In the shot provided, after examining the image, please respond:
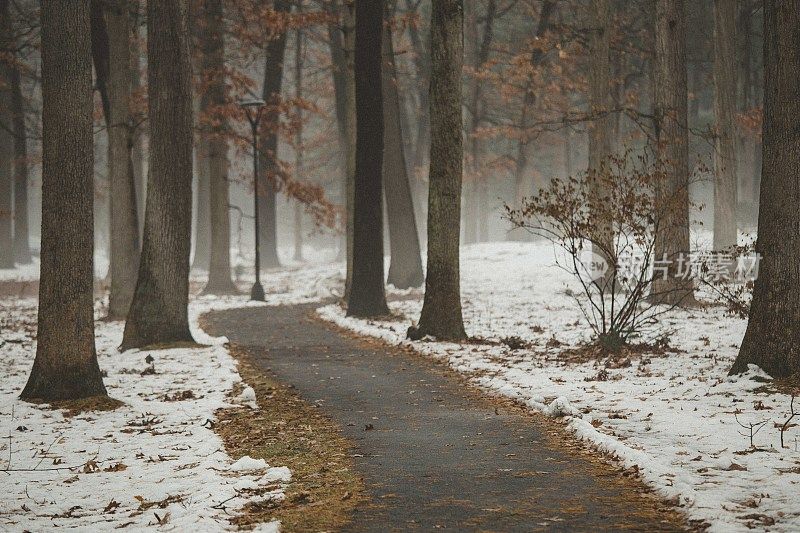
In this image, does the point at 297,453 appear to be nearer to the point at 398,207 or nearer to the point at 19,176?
the point at 398,207

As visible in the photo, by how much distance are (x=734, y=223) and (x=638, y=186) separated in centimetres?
1260

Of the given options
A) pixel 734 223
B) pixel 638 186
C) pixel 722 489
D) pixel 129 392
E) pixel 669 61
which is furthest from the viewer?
pixel 734 223

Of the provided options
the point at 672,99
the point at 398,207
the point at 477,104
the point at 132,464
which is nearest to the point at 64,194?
the point at 132,464

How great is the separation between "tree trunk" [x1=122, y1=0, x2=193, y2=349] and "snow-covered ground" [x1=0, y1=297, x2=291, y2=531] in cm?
249

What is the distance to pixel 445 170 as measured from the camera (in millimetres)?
13227

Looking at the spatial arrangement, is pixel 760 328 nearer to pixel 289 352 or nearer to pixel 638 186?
pixel 638 186

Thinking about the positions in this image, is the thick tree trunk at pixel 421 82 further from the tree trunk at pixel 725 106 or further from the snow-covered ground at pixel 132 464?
the snow-covered ground at pixel 132 464

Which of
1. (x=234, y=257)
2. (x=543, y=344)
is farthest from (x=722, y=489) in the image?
(x=234, y=257)

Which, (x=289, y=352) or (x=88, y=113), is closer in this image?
(x=88, y=113)

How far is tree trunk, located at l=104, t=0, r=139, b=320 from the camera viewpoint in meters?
17.3

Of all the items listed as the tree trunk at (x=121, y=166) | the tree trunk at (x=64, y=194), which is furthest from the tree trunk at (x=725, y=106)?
the tree trunk at (x=64, y=194)

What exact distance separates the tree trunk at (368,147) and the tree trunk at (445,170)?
11.4 feet

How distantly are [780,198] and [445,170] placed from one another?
5.62 m

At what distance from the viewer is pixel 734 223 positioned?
2270 centimetres
